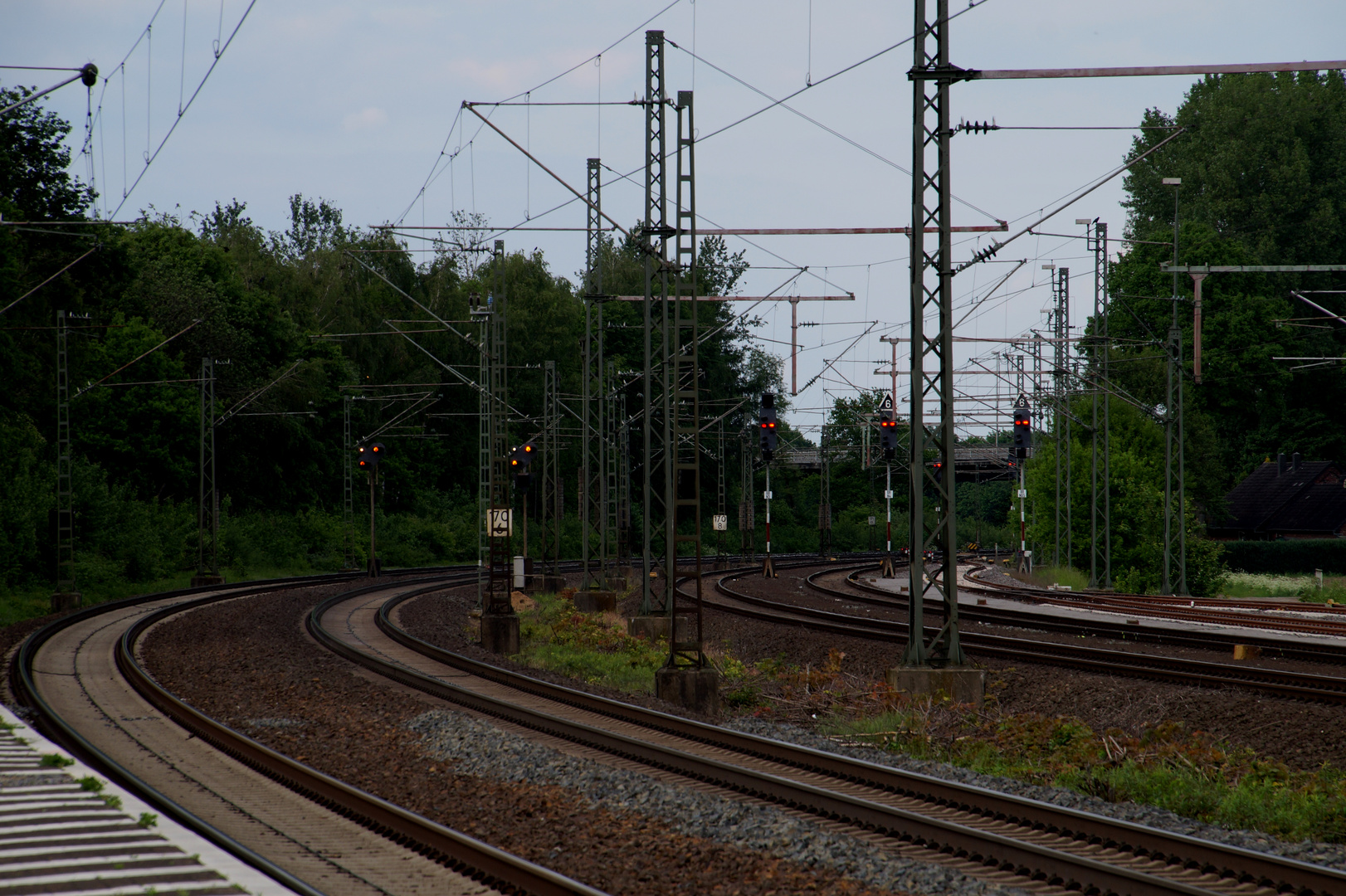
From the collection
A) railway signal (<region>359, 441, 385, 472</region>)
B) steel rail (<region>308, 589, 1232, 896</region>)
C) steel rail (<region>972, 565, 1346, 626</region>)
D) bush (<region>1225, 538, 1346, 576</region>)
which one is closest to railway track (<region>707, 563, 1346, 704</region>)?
steel rail (<region>308, 589, 1232, 896</region>)

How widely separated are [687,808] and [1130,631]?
16.0 meters

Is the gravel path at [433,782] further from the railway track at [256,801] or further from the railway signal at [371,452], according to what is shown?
the railway signal at [371,452]

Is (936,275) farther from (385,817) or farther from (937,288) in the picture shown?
(385,817)

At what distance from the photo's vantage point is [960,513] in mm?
99625

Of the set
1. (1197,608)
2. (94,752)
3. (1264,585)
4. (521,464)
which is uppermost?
(521,464)

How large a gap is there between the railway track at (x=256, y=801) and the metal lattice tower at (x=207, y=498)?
20.7 m

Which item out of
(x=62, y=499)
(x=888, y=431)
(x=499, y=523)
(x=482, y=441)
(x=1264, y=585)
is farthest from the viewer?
(x=1264, y=585)

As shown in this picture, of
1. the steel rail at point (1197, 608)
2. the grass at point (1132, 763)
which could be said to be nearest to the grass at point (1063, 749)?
the grass at point (1132, 763)

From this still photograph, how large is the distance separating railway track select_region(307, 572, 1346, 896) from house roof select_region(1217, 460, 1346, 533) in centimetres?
5627

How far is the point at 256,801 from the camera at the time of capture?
11.3 meters

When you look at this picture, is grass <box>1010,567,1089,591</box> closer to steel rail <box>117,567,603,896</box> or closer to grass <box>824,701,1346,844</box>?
grass <box>824,701,1346,844</box>

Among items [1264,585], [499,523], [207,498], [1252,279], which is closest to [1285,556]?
[1264,585]

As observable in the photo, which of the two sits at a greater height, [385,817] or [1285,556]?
[385,817]

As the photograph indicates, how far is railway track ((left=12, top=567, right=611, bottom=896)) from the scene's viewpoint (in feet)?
28.0
